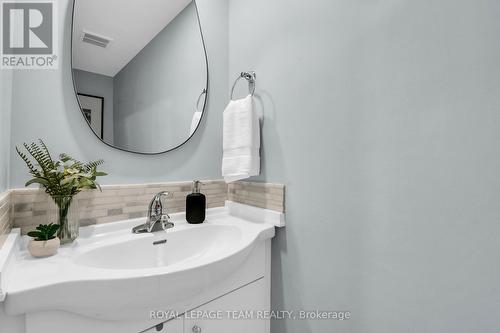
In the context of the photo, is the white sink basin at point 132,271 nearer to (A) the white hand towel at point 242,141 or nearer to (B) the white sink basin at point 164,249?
(B) the white sink basin at point 164,249

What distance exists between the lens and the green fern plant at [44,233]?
71 cm

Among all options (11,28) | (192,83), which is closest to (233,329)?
(192,83)

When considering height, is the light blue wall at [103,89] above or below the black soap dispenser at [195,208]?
above

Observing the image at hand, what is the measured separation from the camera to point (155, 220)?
992mm

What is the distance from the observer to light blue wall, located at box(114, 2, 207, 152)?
105cm

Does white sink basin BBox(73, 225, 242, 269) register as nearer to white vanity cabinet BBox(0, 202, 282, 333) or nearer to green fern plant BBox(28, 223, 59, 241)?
white vanity cabinet BBox(0, 202, 282, 333)

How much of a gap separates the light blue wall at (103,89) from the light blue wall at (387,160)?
2.35ft

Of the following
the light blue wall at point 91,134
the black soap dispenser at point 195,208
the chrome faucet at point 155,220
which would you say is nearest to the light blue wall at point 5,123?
the light blue wall at point 91,134

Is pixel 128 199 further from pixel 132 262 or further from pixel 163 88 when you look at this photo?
pixel 163 88

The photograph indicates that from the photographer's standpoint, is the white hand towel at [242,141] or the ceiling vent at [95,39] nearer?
the ceiling vent at [95,39]

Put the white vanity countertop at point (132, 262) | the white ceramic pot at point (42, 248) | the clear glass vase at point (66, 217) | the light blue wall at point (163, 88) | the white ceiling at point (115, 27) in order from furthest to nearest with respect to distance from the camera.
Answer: the light blue wall at point (163, 88), the white ceiling at point (115, 27), the clear glass vase at point (66, 217), the white ceramic pot at point (42, 248), the white vanity countertop at point (132, 262)

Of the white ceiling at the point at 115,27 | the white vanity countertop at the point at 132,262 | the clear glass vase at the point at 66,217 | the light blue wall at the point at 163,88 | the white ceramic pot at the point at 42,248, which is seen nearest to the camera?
the white vanity countertop at the point at 132,262

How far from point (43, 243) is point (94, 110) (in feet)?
1.76

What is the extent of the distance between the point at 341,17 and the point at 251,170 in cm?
70
